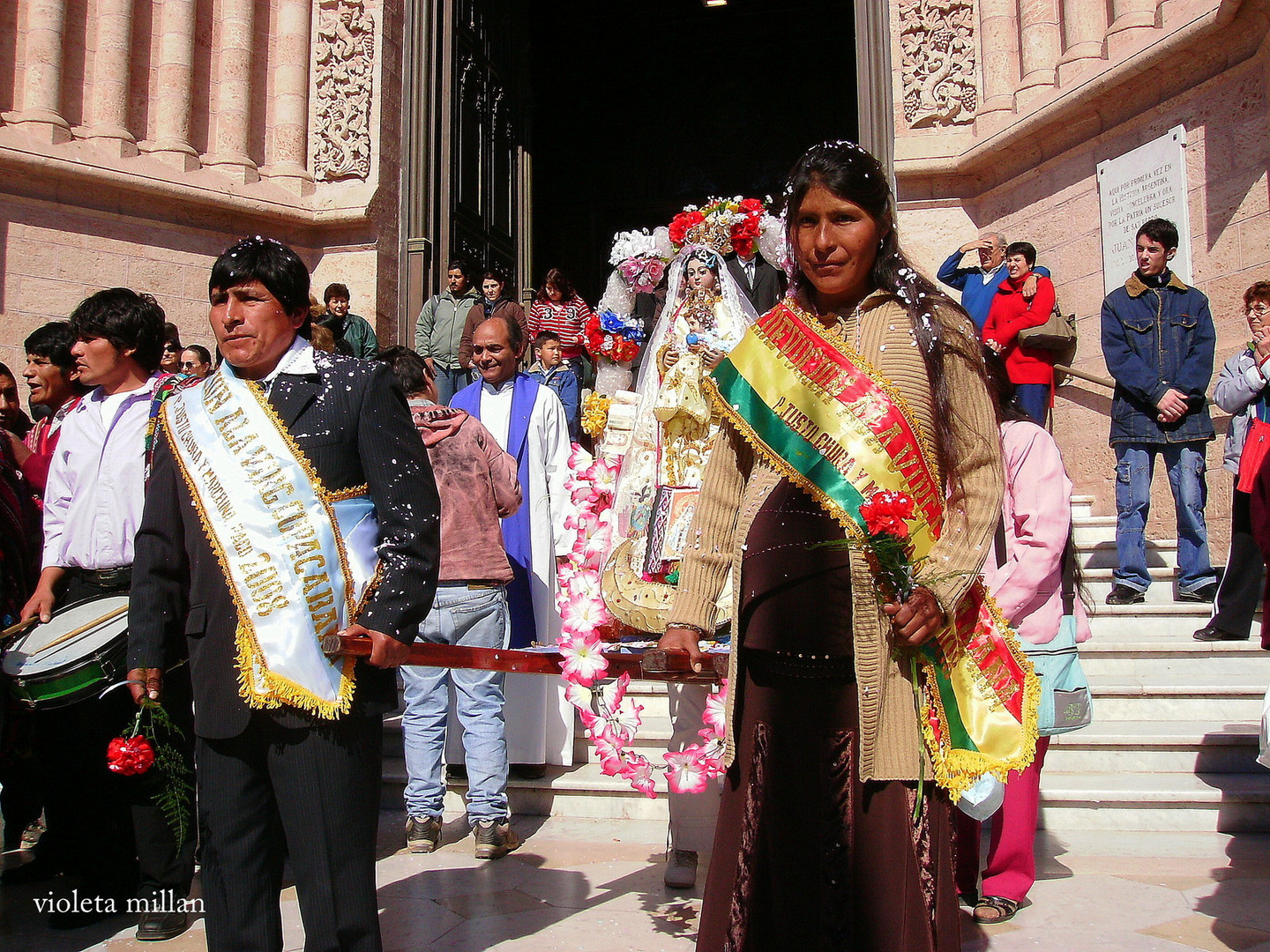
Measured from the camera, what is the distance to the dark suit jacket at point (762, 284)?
5328mm

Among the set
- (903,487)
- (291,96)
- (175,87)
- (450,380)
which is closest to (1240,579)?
(903,487)

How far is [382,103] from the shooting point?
10.3m

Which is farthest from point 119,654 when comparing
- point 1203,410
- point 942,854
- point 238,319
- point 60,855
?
point 1203,410

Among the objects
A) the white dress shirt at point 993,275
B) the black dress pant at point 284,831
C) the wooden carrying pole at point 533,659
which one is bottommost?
the black dress pant at point 284,831

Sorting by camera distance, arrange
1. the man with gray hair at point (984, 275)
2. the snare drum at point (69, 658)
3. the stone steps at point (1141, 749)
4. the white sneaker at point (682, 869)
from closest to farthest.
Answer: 1. the snare drum at point (69, 658)
2. the white sneaker at point (682, 869)
3. the stone steps at point (1141, 749)
4. the man with gray hair at point (984, 275)

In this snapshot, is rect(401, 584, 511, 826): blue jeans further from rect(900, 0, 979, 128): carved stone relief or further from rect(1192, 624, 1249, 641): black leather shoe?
rect(900, 0, 979, 128): carved stone relief

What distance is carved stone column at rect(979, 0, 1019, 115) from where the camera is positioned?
938 centimetres

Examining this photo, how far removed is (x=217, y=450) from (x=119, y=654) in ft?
4.37

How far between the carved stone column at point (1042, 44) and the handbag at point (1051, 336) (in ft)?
8.15

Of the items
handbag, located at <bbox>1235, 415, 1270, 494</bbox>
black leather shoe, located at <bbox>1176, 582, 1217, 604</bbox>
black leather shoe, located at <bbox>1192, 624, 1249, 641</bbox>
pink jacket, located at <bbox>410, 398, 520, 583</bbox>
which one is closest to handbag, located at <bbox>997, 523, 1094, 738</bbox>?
handbag, located at <bbox>1235, 415, 1270, 494</bbox>

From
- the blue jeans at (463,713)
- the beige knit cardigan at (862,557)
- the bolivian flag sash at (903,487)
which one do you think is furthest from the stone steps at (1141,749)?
the bolivian flag sash at (903,487)

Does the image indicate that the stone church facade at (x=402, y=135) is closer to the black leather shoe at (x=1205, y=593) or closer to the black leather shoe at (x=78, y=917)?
the black leather shoe at (x=1205, y=593)

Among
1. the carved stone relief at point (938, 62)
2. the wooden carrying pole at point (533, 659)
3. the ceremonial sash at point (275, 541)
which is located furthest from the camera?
the carved stone relief at point (938, 62)

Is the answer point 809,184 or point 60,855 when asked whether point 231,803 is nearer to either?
point 809,184
